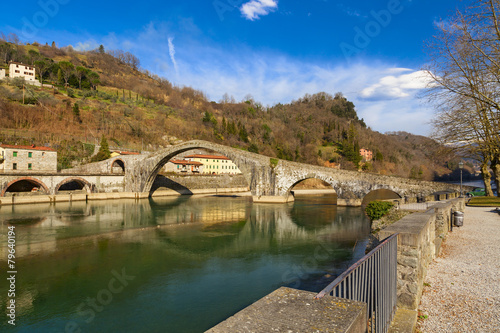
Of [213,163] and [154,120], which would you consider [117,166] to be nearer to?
[213,163]

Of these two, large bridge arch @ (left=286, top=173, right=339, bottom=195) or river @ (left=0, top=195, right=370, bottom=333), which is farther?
→ large bridge arch @ (left=286, top=173, right=339, bottom=195)

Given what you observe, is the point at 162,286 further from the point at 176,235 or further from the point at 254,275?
the point at 176,235

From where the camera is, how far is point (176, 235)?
15.6 metres

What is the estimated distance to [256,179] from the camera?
31156 mm

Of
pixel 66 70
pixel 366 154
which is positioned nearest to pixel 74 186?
pixel 66 70

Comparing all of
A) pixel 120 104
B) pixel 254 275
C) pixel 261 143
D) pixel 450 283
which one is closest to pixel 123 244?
pixel 254 275

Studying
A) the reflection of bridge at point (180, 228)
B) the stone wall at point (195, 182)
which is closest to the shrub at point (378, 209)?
the reflection of bridge at point (180, 228)

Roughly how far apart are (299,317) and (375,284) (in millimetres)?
1402

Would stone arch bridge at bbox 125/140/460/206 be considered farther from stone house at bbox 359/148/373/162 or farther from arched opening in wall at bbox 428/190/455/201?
stone house at bbox 359/148/373/162

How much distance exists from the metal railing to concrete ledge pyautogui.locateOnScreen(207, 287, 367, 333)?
0.14m

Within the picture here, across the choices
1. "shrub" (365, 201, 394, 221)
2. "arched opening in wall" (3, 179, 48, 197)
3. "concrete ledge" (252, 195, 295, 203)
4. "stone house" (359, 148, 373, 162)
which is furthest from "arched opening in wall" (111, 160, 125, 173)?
"stone house" (359, 148, 373, 162)

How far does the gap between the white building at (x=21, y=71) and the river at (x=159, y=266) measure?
61475 millimetres

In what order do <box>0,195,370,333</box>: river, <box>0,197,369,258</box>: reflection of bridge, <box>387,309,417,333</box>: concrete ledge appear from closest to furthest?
1. <box>387,309,417,333</box>: concrete ledge
2. <box>0,195,370,333</box>: river
3. <box>0,197,369,258</box>: reflection of bridge

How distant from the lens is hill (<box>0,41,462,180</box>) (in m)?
46.3
